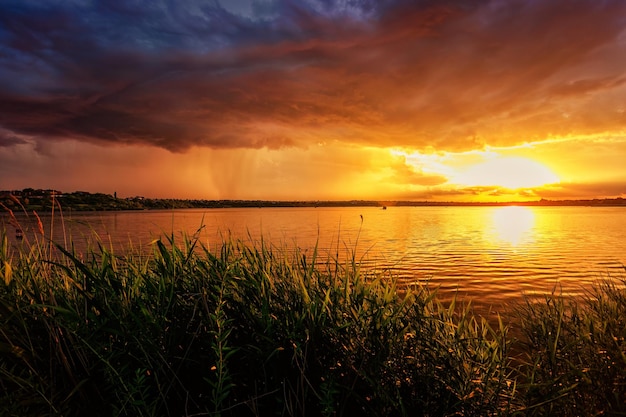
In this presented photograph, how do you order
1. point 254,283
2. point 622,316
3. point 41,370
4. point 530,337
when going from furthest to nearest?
point 530,337 < point 622,316 < point 254,283 < point 41,370

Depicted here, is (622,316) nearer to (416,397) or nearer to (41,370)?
(416,397)

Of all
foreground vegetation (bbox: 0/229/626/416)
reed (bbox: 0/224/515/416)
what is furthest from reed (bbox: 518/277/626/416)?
reed (bbox: 0/224/515/416)

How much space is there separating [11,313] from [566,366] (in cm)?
766

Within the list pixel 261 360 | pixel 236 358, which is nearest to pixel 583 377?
pixel 261 360

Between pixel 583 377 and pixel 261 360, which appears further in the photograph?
pixel 583 377

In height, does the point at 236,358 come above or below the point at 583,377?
above

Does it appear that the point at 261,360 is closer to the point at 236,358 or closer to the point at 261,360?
the point at 261,360

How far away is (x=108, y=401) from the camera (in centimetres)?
447

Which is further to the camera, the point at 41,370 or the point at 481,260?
the point at 481,260

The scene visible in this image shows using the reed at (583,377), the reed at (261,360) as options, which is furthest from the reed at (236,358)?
the reed at (583,377)

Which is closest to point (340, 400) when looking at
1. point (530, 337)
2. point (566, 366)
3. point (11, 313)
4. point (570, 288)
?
point (566, 366)

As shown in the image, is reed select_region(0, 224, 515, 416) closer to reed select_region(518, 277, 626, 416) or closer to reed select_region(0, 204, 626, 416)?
reed select_region(0, 204, 626, 416)

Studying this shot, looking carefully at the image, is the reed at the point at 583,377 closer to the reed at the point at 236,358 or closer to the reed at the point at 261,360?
the reed at the point at 261,360

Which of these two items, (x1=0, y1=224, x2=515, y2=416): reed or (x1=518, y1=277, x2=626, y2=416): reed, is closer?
(x1=0, y1=224, x2=515, y2=416): reed
